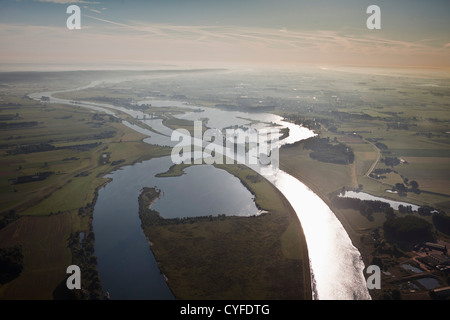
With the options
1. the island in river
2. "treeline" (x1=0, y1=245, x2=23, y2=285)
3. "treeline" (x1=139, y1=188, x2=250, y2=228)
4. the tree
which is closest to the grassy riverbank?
"treeline" (x1=0, y1=245, x2=23, y2=285)

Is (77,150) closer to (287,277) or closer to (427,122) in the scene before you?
(287,277)

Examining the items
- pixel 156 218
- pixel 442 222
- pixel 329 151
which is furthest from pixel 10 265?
pixel 329 151

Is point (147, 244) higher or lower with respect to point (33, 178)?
lower

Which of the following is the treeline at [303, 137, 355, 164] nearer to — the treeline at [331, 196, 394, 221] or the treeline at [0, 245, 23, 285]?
the treeline at [331, 196, 394, 221]

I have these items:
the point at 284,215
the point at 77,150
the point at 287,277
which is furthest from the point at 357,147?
the point at 77,150

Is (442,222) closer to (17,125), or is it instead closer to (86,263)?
(86,263)
